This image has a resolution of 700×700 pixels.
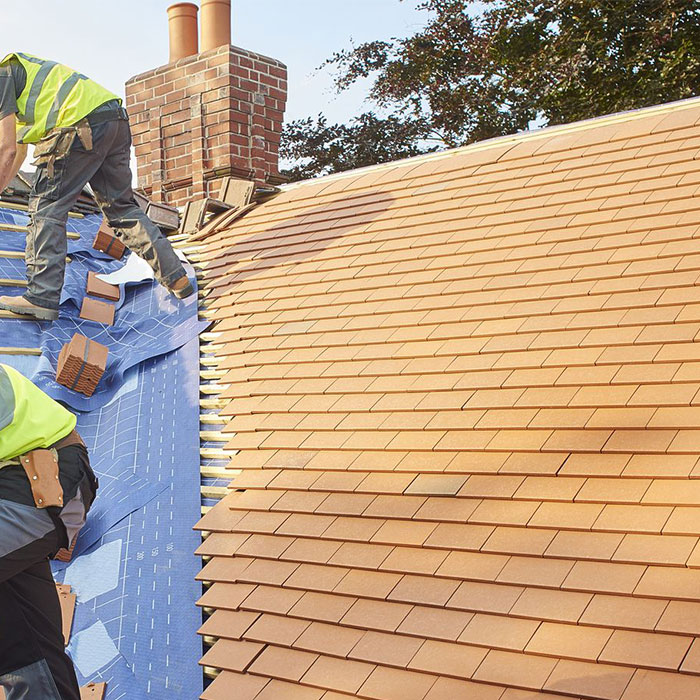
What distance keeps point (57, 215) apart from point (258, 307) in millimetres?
1318

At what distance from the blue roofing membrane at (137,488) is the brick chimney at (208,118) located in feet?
7.02

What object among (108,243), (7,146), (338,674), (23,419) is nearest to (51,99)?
(7,146)

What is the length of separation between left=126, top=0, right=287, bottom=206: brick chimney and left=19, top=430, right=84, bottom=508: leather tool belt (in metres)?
5.06

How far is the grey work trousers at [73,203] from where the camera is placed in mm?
5617

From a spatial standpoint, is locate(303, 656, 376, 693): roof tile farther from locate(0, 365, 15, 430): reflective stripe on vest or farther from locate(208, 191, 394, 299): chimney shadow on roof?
locate(208, 191, 394, 299): chimney shadow on roof

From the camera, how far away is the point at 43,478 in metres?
3.22

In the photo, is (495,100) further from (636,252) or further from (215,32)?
(636,252)

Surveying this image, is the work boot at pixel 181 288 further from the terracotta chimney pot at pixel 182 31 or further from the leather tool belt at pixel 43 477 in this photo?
the terracotta chimney pot at pixel 182 31

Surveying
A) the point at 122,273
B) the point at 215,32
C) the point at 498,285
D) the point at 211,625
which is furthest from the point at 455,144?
the point at 211,625

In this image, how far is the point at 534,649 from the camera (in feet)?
9.56

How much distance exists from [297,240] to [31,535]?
11.1 feet

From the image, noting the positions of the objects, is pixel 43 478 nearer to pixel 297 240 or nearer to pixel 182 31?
pixel 297 240

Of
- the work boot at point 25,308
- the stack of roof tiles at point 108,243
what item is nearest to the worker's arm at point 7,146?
the work boot at point 25,308

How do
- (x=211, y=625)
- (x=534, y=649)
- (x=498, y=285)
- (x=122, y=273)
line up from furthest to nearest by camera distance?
(x=122, y=273), (x=498, y=285), (x=211, y=625), (x=534, y=649)
